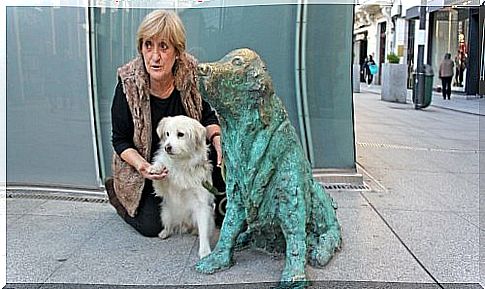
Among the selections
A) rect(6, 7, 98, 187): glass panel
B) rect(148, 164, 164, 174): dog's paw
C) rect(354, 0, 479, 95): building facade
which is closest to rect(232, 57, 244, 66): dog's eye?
rect(148, 164, 164, 174): dog's paw

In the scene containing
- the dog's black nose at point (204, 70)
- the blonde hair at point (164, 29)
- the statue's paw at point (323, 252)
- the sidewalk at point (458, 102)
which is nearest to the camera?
the dog's black nose at point (204, 70)

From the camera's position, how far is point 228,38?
16.1ft

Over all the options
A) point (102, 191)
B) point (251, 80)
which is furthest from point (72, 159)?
point (251, 80)

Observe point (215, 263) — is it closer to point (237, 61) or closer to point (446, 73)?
point (237, 61)

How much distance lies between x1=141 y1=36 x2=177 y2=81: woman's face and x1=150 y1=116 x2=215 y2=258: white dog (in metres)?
0.30

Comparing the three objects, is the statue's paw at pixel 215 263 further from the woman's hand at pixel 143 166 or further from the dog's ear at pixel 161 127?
the dog's ear at pixel 161 127

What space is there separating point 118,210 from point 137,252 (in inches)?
25.4

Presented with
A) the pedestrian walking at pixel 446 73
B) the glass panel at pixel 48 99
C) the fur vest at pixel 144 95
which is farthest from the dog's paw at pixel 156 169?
the pedestrian walking at pixel 446 73

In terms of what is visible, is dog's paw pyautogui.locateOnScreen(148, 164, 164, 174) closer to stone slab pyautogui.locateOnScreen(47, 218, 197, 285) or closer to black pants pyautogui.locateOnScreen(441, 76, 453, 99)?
stone slab pyautogui.locateOnScreen(47, 218, 197, 285)

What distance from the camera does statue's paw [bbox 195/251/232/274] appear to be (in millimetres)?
3111

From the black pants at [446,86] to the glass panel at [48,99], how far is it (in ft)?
9.74

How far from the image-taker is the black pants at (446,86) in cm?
489

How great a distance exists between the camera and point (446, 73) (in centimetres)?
479

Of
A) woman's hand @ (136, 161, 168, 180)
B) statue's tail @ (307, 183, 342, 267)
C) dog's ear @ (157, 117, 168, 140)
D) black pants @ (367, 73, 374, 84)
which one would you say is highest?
black pants @ (367, 73, 374, 84)
